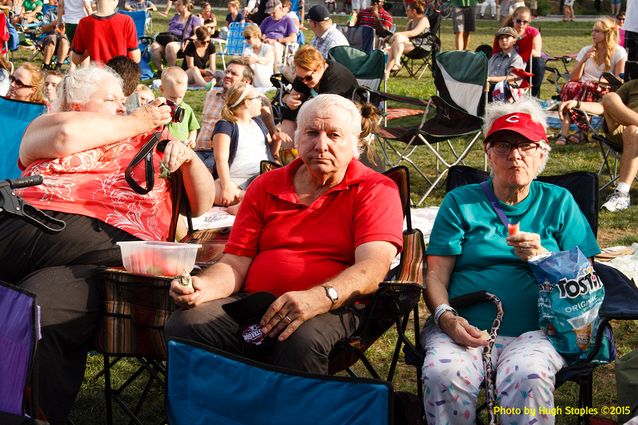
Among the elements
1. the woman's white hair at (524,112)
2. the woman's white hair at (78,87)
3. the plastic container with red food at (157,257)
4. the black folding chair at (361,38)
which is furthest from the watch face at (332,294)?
the black folding chair at (361,38)

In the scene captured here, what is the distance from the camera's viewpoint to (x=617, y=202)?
686 centimetres

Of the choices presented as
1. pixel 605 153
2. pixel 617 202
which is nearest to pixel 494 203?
pixel 617 202

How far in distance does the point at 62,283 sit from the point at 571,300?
1.86 meters

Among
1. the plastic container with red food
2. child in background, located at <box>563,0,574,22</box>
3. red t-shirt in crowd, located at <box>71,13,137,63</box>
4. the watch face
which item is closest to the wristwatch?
the watch face

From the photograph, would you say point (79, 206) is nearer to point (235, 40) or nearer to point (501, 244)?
point (501, 244)

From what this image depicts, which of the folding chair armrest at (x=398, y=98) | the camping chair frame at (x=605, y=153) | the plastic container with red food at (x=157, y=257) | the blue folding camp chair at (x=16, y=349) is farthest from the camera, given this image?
the folding chair armrest at (x=398, y=98)

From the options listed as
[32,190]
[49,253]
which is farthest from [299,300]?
[32,190]

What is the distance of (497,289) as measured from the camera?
10.8 ft

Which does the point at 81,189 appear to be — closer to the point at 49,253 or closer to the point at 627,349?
the point at 49,253

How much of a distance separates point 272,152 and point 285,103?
144cm

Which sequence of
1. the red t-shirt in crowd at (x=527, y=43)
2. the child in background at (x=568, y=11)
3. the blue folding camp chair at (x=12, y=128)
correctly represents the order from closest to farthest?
1. the blue folding camp chair at (x=12, y=128)
2. the red t-shirt in crowd at (x=527, y=43)
3. the child in background at (x=568, y=11)

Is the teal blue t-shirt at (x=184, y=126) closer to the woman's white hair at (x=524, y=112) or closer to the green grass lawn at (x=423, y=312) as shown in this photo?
the green grass lawn at (x=423, y=312)

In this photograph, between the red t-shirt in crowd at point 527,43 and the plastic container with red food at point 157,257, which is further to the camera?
the red t-shirt in crowd at point 527,43

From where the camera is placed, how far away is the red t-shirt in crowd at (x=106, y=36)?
31.1ft
